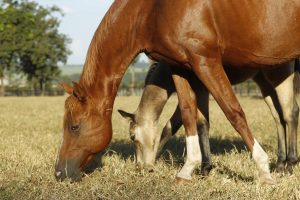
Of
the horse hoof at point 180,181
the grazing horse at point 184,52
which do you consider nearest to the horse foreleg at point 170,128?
the grazing horse at point 184,52

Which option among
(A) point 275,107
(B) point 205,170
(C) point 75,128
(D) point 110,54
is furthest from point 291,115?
(C) point 75,128

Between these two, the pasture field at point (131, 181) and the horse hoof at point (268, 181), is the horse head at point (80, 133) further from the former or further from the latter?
the horse hoof at point (268, 181)

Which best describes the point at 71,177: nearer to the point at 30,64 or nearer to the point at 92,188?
the point at 92,188

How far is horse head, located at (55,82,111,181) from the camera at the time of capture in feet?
17.7

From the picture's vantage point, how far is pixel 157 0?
16.6 ft

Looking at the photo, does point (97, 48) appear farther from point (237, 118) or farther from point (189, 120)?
point (237, 118)

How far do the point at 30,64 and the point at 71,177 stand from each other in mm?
62067

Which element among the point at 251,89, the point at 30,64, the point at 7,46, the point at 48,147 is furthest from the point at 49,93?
the point at 48,147

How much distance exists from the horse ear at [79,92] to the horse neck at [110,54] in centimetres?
10

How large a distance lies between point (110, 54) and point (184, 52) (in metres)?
0.97

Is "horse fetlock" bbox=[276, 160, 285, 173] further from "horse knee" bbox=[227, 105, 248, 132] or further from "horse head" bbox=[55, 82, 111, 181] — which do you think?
"horse head" bbox=[55, 82, 111, 181]

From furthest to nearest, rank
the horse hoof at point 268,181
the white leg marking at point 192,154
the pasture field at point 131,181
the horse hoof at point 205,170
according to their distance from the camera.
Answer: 1. the horse hoof at point 205,170
2. the white leg marking at point 192,154
3. the horse hoof at point 268,181
4. the pasture field at point 131,181

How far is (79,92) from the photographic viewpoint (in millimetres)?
5246

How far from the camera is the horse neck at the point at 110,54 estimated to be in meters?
5.30
